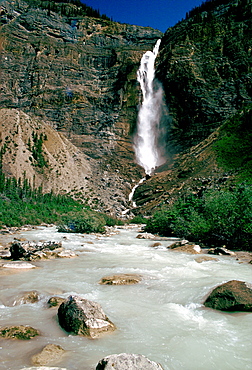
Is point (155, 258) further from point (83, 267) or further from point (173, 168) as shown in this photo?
point (173, 168)

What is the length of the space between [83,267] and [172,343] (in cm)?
548

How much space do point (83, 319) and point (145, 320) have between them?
4.04 ft

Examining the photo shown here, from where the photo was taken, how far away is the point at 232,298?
16.4 feet

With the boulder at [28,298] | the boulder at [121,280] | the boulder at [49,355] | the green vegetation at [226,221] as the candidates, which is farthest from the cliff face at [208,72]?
the boulder at [49,355]

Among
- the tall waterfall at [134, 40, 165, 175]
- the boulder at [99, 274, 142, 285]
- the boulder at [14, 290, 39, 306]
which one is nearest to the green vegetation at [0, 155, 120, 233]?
the boulder at [99, 274, 142, 285]

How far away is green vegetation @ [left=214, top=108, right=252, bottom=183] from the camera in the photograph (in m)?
37.6

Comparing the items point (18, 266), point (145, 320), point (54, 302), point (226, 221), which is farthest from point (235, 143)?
point (54, 302)

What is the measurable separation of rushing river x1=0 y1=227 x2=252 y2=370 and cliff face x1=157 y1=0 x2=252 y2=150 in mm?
49226

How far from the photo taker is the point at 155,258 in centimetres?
1082

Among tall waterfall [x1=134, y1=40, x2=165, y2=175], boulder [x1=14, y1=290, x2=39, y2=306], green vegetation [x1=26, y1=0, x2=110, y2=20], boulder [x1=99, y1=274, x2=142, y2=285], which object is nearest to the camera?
boulder [x1=14, y1=290, x2=39, y2=306]

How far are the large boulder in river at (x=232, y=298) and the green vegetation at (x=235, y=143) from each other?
32277 millimetres

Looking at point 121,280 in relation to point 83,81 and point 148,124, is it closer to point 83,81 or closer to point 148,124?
point 148,124

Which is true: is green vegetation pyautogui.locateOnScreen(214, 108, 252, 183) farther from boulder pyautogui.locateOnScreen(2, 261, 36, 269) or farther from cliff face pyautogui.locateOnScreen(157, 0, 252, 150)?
boulder pyautogui.locateOnScreen(2, 261, 36, 269)

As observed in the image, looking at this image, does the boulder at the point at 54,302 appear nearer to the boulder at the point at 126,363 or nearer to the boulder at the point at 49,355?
the boulder at the point at 49,355
